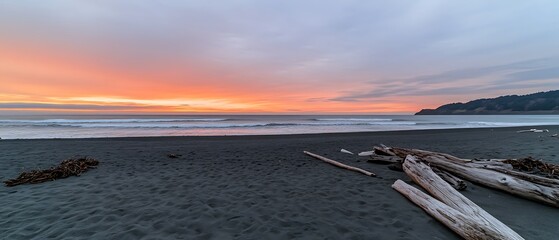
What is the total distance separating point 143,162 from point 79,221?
16.6 feet

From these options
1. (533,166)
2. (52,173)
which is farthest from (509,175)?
(52,173)

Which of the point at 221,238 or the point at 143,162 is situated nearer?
the point at 221,238

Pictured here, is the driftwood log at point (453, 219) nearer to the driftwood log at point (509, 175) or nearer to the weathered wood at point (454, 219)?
the weathered wood at point (454, 219)

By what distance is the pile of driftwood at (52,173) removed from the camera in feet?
19.5

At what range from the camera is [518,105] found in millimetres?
96125

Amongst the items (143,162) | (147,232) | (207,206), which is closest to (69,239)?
(147,232)

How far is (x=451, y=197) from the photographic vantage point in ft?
14.3

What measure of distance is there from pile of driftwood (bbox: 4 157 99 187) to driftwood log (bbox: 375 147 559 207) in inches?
375

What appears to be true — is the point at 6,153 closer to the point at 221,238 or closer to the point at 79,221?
the point at 79,221

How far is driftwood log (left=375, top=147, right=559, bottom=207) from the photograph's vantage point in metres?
4.62

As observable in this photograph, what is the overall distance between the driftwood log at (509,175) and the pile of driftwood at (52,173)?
951 centimetres

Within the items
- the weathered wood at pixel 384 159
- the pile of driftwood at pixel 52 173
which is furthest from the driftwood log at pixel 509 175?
the pile of driftwood at pixel 52 173

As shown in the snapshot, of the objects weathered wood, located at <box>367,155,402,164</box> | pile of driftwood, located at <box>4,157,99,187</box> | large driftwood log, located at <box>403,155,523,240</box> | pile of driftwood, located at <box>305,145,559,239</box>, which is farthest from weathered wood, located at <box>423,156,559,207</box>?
pile of driftwood, located at <box>4,157,99,187</box>

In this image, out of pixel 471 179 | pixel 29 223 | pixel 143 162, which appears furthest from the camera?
pixel 143 162
